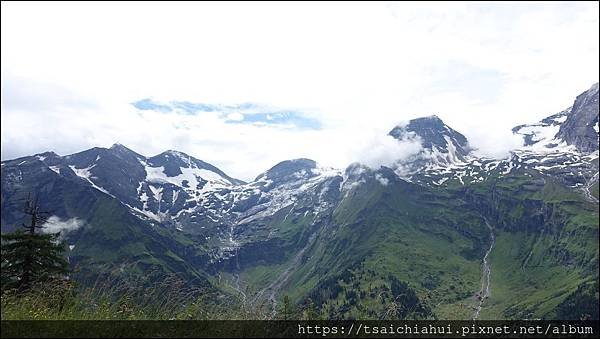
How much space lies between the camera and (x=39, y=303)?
13.9 metres

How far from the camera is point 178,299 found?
14477 millimetres

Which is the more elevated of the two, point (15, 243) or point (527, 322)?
point (527, 322)

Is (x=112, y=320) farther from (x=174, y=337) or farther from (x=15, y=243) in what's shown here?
(x=15, y=243)

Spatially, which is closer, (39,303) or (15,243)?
(39,303)

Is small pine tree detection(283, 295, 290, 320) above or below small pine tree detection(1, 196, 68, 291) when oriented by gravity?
above

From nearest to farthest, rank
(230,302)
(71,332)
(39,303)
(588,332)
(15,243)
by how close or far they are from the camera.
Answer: (71,332), (588,332), (39,303), (230,302), (15,243)

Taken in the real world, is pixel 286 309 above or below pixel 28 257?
above

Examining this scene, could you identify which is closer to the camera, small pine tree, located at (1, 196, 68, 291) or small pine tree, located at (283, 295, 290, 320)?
small pine tree, located at (283, 295, 290, 320)

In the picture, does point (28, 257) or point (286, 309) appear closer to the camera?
point (286, 309)

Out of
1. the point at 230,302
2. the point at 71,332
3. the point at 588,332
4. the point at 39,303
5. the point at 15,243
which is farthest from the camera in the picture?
the point at 15,243

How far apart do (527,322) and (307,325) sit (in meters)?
6.09

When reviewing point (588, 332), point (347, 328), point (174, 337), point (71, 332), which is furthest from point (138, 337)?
point (588, 332)

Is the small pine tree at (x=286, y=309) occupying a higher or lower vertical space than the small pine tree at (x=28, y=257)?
higher

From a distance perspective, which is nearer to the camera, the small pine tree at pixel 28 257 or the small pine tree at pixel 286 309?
the small pine tree at pixel 286 309
